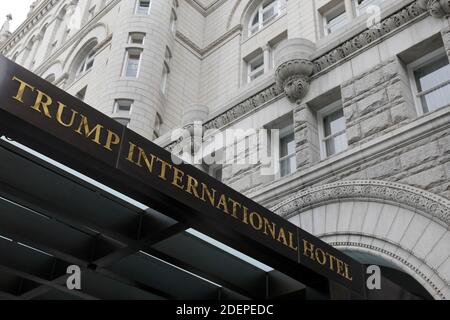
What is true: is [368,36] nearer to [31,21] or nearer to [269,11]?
[269,11]

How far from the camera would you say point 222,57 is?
27484 mm

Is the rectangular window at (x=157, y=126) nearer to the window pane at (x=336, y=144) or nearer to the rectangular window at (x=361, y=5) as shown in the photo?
the rectangular window at (x=361, y=5)

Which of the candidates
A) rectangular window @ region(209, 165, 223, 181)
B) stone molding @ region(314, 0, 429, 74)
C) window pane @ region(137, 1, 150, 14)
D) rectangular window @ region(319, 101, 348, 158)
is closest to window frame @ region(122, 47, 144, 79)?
window pane @ region(137, 1, 150, 14)

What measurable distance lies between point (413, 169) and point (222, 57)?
56.8 feet

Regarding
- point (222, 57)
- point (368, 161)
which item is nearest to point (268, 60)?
point (222, 57)

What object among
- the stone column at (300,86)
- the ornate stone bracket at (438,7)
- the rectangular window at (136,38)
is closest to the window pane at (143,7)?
the rectangular window at (136,38)

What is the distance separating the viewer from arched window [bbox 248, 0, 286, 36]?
25.8 metres

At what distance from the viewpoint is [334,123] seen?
15.1 meters

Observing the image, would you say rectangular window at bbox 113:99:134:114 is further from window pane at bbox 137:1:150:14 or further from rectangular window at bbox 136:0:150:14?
window pane at bbox 137:1:150:14

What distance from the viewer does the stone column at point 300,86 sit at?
14445 mm

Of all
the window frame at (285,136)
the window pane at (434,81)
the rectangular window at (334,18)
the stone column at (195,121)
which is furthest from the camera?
the rectangular window at (334,18)

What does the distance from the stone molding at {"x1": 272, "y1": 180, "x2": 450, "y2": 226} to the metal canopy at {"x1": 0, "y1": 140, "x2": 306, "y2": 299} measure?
3605 millimetres

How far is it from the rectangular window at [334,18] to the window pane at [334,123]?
701 centimetres

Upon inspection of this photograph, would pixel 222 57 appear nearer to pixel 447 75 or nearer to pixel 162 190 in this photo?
pixel 447 75
